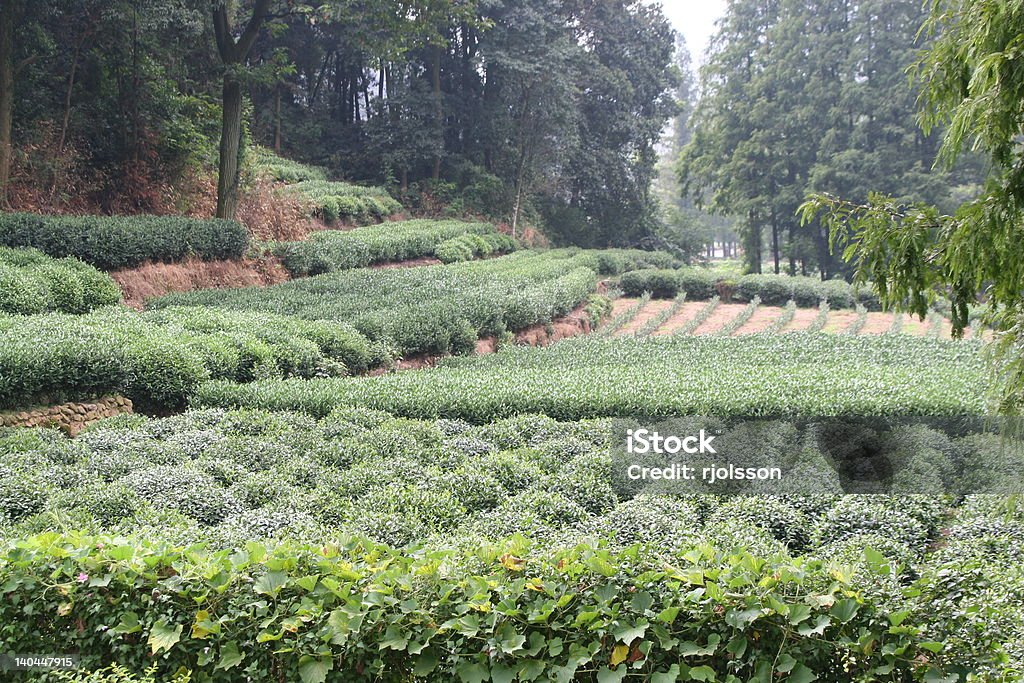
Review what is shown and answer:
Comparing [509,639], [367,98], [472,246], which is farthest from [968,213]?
[367,98]

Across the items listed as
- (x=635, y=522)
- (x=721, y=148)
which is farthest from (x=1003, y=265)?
(x=721, y=148)

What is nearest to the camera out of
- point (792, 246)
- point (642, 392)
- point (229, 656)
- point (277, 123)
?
point (229, 656)

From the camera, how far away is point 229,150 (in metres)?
15.1

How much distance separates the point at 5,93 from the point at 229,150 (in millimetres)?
3569

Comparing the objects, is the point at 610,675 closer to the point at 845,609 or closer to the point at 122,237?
the point at 845,609

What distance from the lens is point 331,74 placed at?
3106 cm

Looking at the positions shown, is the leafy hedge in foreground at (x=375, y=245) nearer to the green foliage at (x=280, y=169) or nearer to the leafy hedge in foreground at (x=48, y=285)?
the green foliage at (x=280, y=169)

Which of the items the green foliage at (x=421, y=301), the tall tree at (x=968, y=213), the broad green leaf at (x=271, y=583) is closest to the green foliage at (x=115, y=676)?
the broad green leaf at (x=271, y=583)

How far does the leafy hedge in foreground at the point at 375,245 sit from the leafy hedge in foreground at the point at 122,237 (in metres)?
1.49

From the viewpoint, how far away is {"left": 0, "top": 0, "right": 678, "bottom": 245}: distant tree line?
14.4 metres

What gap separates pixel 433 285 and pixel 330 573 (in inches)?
441

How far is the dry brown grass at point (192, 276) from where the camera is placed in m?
12.1

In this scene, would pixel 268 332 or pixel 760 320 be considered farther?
pixel 760 320

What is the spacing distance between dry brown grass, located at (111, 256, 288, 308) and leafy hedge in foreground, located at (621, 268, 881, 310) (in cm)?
972
